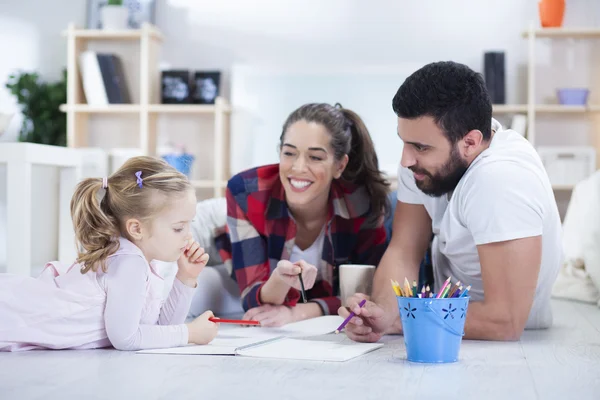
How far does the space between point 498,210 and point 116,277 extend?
860 mm

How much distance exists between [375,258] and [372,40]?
2.69 metres

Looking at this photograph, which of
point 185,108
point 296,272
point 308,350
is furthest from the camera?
point 185,108

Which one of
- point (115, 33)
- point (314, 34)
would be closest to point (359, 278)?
point (314, 34)

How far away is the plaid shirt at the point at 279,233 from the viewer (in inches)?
93.6

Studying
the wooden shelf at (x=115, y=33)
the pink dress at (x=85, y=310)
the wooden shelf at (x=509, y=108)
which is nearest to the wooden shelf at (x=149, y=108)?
the wooden shelf at (x=115, y=33)

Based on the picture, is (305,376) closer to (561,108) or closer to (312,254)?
(312,254)

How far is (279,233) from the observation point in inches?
95.7

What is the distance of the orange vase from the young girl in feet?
11.2

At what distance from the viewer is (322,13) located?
4918 millimetres

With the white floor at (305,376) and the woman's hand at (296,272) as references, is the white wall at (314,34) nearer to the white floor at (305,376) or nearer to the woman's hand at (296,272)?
the woman's hand at (296,272)

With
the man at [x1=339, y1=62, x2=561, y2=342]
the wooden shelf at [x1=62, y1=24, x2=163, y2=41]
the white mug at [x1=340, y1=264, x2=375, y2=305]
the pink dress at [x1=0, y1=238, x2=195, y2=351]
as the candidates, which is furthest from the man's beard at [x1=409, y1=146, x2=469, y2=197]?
the wooden shelf at [x1=62, y1=24, x2=163, y2=41]

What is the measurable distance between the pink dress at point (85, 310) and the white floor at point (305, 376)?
0.05 meters

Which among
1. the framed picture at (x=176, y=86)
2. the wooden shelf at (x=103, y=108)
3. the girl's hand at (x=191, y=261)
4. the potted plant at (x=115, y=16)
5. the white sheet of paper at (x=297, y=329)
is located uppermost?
the potted plant at (x=115, y=16)

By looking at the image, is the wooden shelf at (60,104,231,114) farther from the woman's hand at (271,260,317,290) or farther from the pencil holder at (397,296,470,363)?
the pencil holder at (397,296,470,363)
